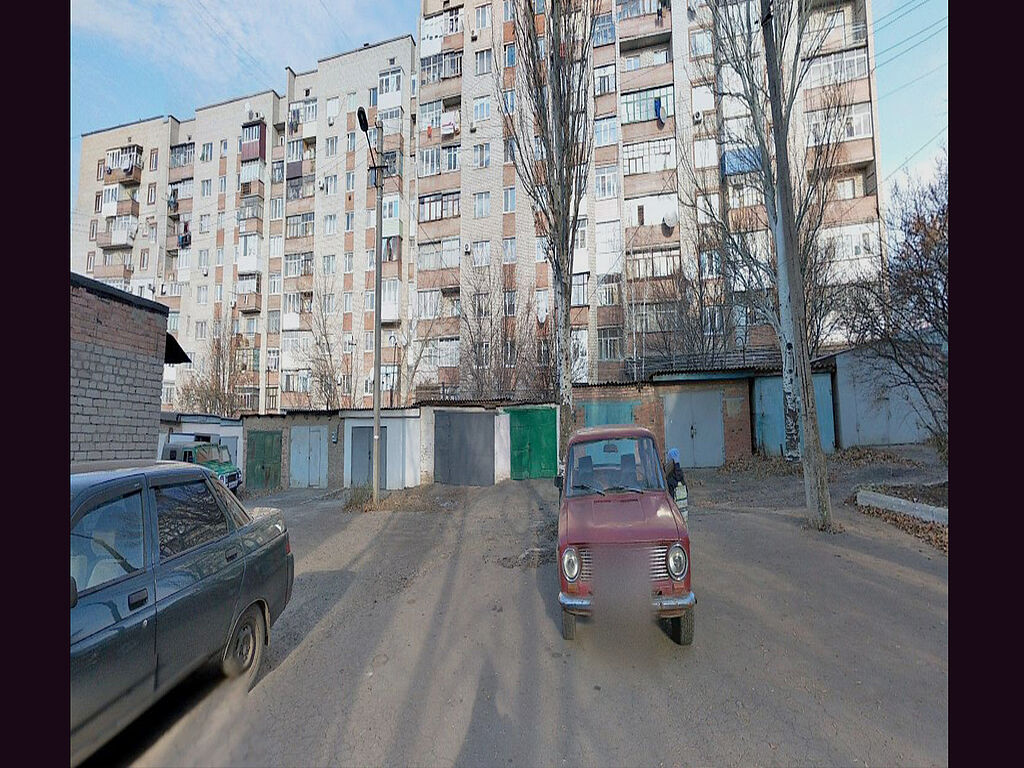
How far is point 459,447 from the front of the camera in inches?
633

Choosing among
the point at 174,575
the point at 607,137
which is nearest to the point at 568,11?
the point at 174,575

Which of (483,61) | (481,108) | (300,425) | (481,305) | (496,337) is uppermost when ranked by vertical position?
(483,61)

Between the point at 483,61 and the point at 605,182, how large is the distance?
42.1 ft

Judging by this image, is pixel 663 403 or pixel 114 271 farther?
pixel 114 271

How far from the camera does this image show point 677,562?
152 inches

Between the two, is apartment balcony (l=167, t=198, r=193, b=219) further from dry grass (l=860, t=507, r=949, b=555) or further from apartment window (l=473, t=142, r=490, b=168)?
dry grass (l=860, t=507, r=949, b=555)

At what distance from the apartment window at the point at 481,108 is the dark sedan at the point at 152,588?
3403 cm

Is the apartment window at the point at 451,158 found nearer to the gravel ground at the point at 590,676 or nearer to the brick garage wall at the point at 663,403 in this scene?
the brick garage wall at the point at 663,403

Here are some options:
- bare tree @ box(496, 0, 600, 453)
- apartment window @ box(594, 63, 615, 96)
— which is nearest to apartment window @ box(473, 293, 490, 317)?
bare tree @ box(496, 0, 600, 453)

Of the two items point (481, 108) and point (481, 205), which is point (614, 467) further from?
point (481, 108)

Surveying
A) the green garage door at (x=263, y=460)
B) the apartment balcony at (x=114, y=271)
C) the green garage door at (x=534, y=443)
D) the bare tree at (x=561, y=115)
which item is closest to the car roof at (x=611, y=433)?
the bare tree at (x=561, y=115)

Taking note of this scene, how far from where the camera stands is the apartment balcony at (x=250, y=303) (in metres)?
37.8

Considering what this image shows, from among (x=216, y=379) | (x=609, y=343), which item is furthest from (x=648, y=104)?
(x=216, y=379)

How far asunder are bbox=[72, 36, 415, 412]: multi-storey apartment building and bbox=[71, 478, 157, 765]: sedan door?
93.1ft
